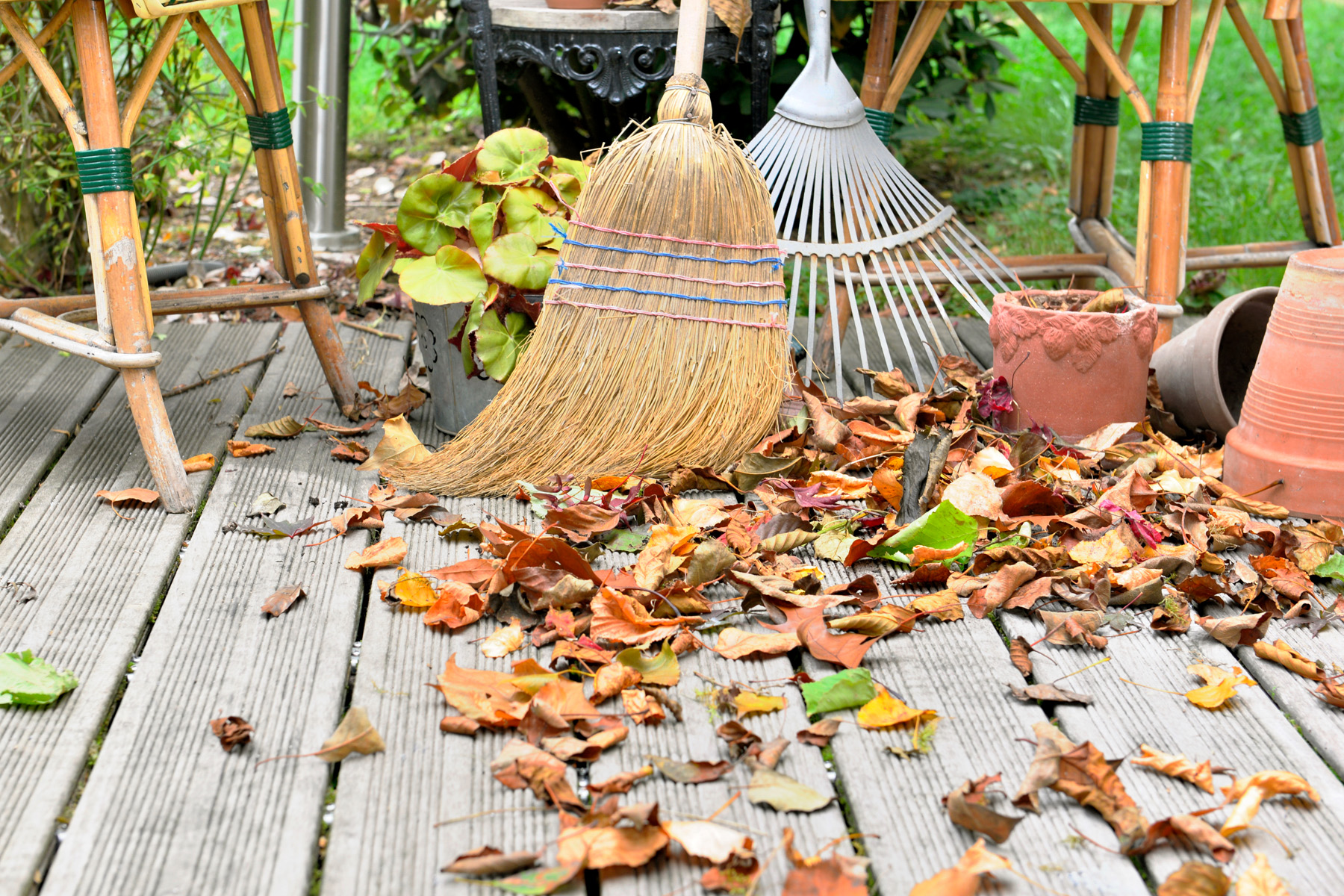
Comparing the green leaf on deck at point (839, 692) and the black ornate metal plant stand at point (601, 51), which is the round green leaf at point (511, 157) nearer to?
the black ornate metal plant stand at point (601, 51)

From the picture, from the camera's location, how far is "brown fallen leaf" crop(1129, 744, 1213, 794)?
1.28 metres

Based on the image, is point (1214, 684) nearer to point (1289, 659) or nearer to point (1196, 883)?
point (1289, 659)

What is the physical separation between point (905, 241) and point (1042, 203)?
1530mm

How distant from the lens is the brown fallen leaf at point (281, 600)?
5.30ft

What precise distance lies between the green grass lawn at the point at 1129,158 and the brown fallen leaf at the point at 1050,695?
7.75ft

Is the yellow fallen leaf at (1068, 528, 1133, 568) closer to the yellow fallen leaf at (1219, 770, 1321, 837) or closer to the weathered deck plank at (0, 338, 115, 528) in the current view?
the yellow fallen leaf at (1219, 770, 1321, 837)

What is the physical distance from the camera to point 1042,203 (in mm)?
3979

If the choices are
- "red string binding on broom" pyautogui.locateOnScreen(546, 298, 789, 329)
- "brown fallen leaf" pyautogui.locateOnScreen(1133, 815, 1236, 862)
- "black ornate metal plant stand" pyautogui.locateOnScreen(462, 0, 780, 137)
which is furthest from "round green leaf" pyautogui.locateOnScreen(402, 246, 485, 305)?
"brown fallen leaf" pyautogui.locateOnScreen(1133, 815, 1236, 862)

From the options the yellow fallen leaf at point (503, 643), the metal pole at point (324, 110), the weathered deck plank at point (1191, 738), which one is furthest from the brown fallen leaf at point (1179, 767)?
the metal pole at point (324, 110)

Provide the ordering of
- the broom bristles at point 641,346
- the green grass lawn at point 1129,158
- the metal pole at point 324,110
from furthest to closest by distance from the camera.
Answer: the green grass lawn at point 1129,158
the metal pole at point 324,110
the broom bristles at point 641,346

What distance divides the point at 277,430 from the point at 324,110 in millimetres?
1642

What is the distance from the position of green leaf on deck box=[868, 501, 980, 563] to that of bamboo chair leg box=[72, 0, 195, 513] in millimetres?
1153

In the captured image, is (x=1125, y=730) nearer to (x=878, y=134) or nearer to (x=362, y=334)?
(x=878, y=134)

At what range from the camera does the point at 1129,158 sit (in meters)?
4.34
